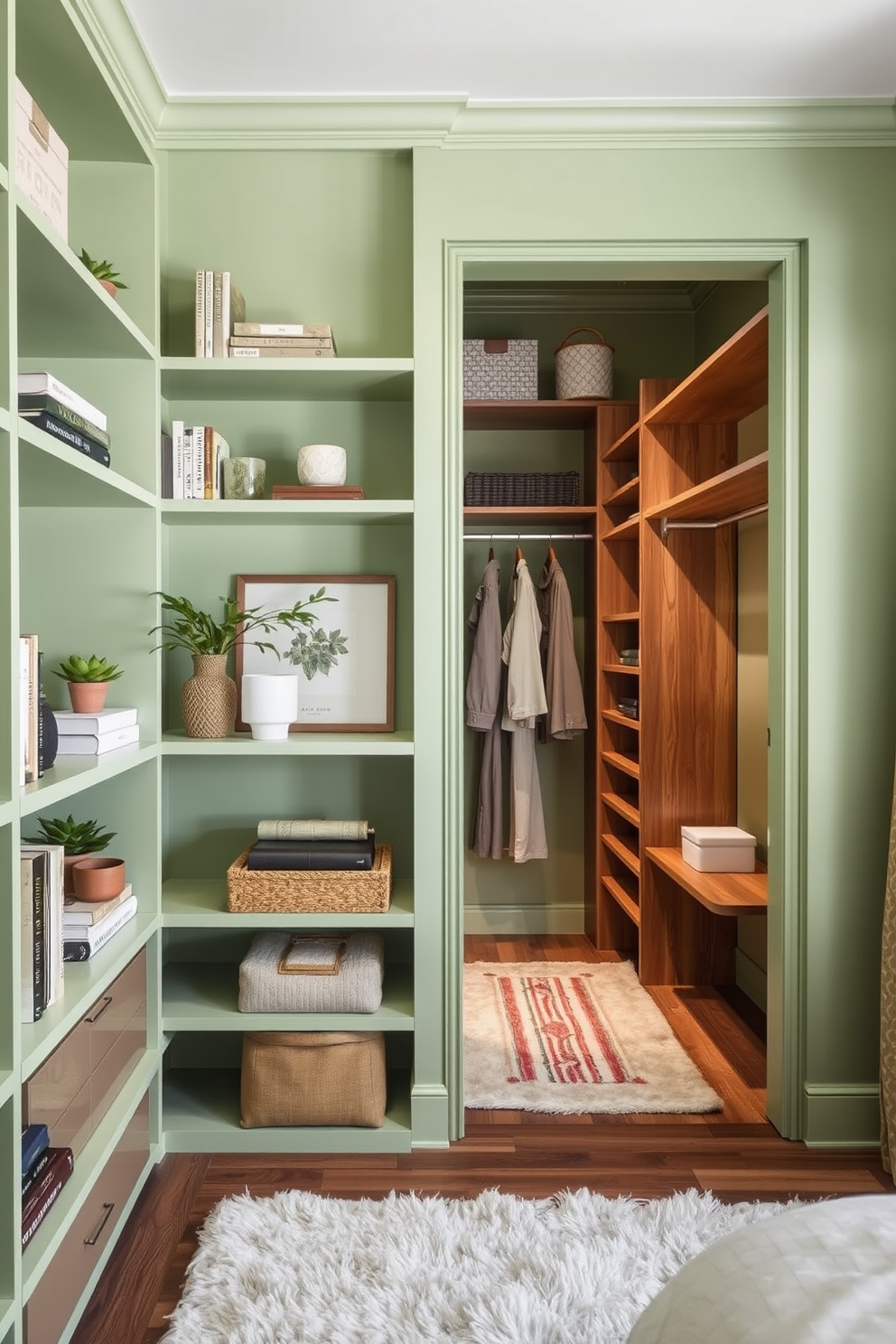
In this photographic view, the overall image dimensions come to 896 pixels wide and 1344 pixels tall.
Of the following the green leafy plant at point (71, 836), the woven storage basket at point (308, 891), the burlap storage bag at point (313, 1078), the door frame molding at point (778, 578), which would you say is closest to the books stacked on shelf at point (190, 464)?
the door frame molding at point (778, 578)

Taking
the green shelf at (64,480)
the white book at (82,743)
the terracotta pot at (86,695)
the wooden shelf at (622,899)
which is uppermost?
the green shelf at (64,480)

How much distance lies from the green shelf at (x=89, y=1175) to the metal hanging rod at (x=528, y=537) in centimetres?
256

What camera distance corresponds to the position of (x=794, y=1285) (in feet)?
3.31

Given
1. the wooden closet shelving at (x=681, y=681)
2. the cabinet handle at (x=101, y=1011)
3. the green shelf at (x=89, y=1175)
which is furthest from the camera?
the wooden closet shelving at (x=681, y=681)

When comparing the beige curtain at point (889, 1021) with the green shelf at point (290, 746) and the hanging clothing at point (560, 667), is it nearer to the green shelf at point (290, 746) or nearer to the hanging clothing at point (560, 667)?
the green shelf at point (290, 746)

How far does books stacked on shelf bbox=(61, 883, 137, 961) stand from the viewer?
1925 millimetres

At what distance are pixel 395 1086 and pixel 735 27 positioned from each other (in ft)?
9.12

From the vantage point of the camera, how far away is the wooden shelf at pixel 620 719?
3.71 m

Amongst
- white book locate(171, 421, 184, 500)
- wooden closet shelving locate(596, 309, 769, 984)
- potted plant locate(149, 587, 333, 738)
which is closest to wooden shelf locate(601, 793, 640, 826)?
wooden closet shelving locate(596, 309, 769, 984)

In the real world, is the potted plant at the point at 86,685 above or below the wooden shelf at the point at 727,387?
below

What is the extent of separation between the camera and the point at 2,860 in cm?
145

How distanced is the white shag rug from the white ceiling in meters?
2.64

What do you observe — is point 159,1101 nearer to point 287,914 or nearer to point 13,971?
point 287,914

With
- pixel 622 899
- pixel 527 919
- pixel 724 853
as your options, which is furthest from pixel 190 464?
pixel 527 919
